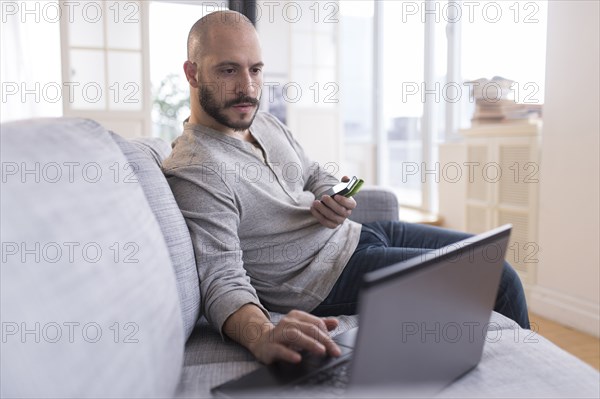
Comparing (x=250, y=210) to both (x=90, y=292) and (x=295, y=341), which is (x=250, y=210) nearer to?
(x=295, y=341)

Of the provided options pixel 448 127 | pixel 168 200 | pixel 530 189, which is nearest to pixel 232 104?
pixel 168 200

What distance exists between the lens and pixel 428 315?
635 mm

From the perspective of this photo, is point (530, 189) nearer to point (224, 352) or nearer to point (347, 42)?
point (224, 352)

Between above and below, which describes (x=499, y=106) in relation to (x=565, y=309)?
above

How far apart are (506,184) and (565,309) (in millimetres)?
745

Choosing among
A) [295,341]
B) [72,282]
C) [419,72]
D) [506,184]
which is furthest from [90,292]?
[419,72]

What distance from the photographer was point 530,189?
2.66 meters

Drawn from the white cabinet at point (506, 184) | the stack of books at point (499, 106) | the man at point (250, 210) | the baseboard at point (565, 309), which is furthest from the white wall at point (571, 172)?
the man at point (250, 210)

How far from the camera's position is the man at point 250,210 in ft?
3.73

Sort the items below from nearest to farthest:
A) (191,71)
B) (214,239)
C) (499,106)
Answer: (214,239)
(191,71)
(499,106)

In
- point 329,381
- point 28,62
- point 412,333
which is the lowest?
point 329,381

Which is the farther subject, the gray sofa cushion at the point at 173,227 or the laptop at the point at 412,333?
the gray sofa cushion at the point at 173,227

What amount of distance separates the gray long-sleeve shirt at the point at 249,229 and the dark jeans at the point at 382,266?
3 cm

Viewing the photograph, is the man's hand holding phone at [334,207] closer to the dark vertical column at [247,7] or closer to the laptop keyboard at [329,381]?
the laptop keyboard at [329,381]
